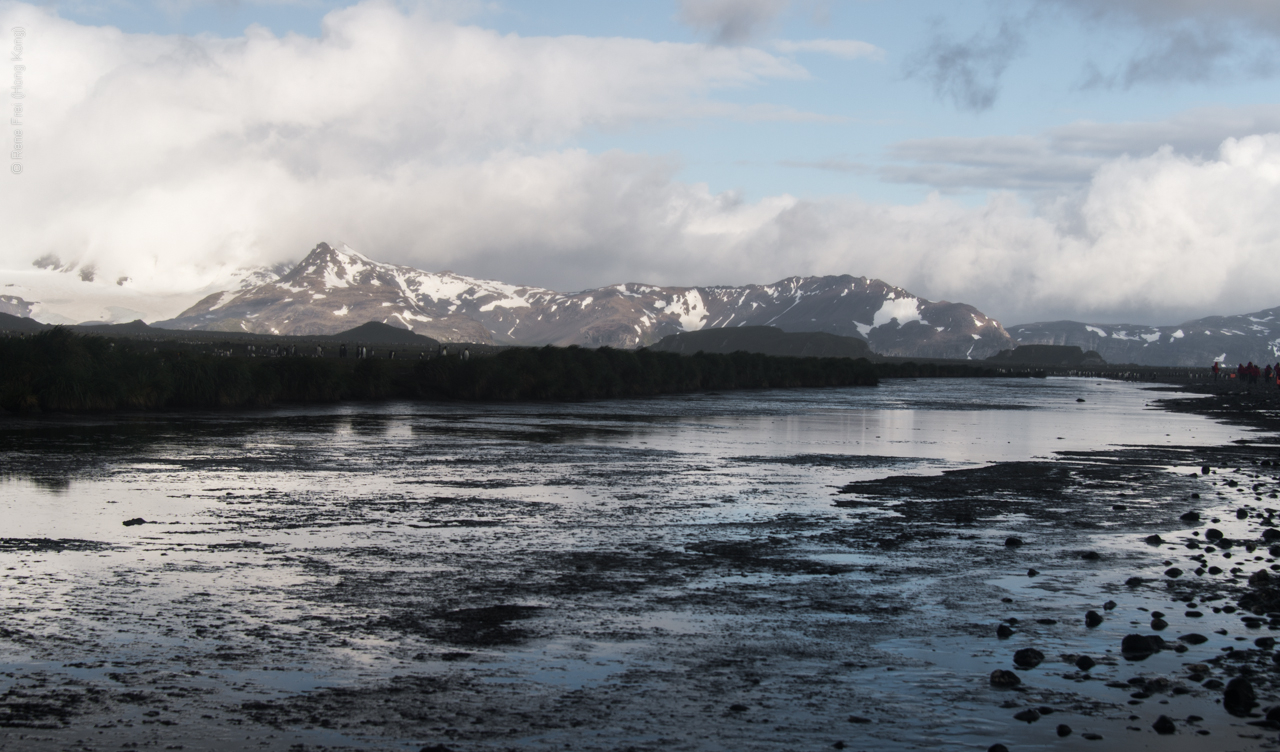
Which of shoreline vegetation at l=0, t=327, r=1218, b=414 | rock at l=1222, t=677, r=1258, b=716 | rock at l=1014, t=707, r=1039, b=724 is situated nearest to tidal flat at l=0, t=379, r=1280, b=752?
rock at l=1014, t=707, r=1039, b=724

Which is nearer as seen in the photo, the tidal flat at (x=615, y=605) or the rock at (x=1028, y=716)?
the tidal flat at (x=615, y=605)

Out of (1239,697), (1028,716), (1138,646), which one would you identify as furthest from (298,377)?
(1239,697)

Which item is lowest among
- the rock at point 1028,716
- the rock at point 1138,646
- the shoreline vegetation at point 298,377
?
Result: the rock at point 1028,716

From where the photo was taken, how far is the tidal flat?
879 centimetres

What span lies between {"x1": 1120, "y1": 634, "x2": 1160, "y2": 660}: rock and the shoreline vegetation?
142ft

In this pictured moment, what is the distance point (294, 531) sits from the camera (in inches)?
698

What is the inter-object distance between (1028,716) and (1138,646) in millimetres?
2776

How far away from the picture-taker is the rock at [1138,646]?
1102 centimetres

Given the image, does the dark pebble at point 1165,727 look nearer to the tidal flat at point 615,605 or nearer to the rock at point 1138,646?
the tidal flat at point 615,605

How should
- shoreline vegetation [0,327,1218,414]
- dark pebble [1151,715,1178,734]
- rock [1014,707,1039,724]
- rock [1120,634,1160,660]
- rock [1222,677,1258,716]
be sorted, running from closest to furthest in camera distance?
1. dark pebble [1151,715,1178,734]
2. rock [1014,707,1039,724]
3. rock [1222,677,1258,716]
4. rock [1120,634,1160,660]
5. shoreline vegetation [0,327,1218,414]

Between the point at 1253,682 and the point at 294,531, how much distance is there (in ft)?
45.3

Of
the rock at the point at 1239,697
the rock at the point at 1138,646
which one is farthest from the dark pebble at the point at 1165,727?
the rock at the point at 1138,646

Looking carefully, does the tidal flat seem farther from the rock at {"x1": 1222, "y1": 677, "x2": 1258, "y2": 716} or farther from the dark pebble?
the rock at {"x1": 1222, "y1": 677, "x2": 1258, "y2": 716}

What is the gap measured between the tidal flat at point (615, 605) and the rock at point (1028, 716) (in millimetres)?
23
